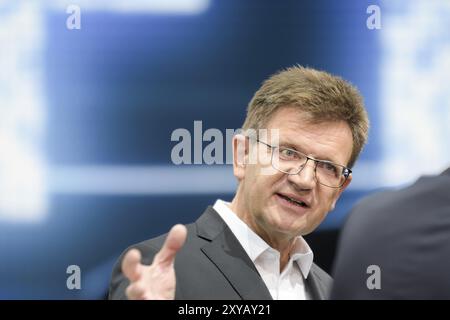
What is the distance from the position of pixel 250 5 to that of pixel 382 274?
1619 mm

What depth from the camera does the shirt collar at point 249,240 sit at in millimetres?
1886

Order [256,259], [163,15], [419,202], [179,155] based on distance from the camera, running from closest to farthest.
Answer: [419,202]
[256,259]
[179,155]
[163,15]

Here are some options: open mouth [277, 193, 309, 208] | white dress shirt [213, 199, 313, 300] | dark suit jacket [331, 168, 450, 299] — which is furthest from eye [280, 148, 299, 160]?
dark suit jacket [331, 168, 450, 299]

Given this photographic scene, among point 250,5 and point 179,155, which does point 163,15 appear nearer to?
point 250,5

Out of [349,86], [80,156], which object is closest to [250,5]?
[349,86]

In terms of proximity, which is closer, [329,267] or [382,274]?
[382,274]

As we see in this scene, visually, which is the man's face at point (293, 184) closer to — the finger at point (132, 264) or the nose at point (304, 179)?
the nose at point (304, 179)

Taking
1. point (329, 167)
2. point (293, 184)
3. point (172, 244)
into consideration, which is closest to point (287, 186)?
point (293, 184)

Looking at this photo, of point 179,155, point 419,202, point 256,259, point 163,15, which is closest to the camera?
point 419,202

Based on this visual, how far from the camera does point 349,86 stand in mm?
1971

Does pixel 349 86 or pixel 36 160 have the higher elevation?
pixel 349 86

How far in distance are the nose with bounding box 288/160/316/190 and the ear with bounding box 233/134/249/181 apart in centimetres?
21

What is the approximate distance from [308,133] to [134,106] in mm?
743

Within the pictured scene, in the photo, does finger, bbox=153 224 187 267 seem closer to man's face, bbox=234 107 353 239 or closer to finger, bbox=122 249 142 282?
finger, bbox=122 249 142 282
